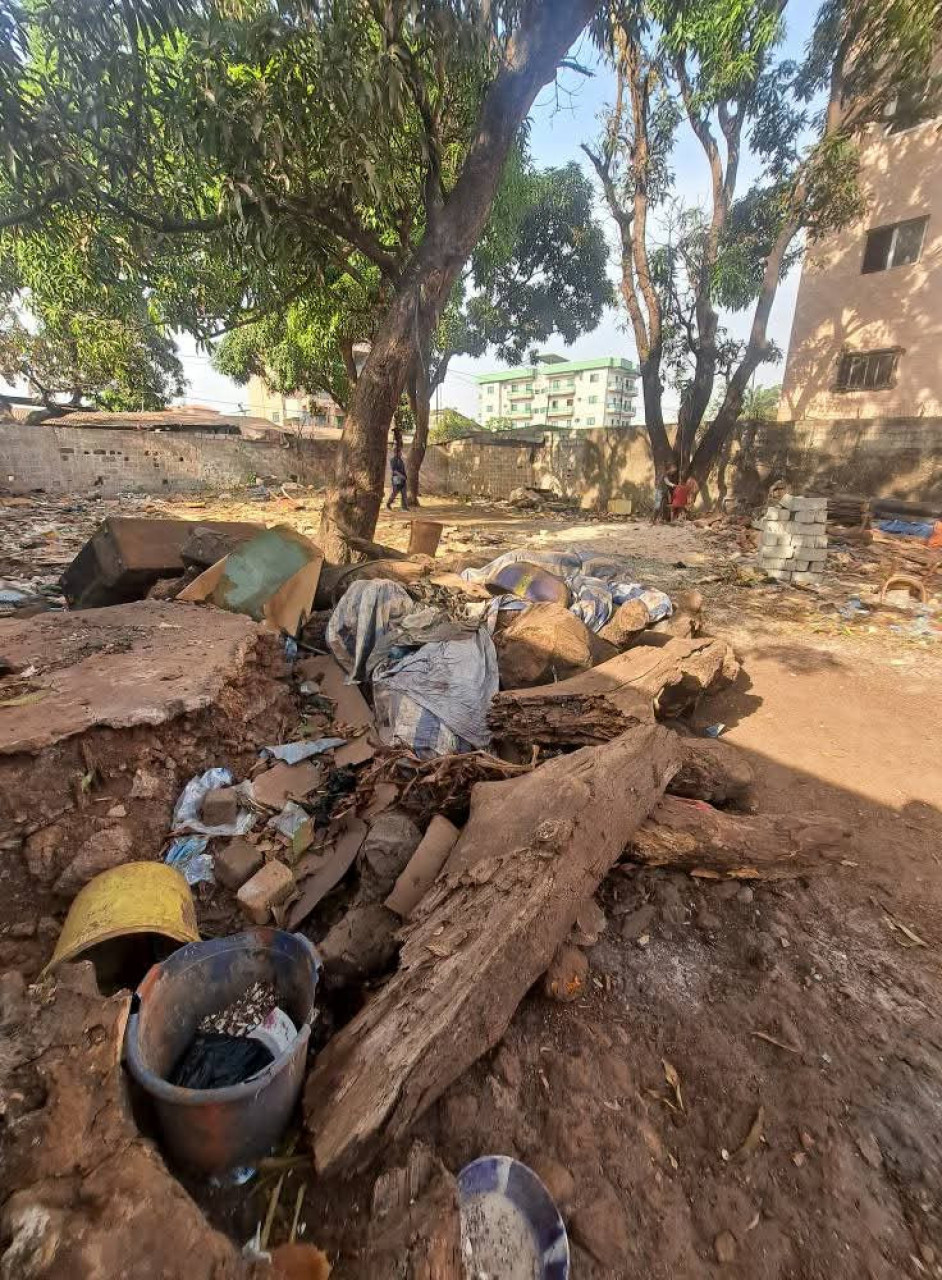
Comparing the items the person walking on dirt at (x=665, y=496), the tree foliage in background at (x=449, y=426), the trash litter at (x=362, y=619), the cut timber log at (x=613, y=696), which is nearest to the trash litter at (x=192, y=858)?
the cut timber log at (x=613, y=696)

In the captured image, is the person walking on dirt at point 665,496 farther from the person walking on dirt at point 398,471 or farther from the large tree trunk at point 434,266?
the large tree trunk at point 434,266

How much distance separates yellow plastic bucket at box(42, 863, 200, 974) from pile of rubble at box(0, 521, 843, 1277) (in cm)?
4

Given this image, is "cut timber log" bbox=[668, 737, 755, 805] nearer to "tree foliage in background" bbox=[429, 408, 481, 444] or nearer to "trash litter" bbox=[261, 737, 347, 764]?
"trash litter" bbox=[261, 737, 347, 764]

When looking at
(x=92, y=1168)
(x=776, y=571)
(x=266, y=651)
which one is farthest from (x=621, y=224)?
(x=92, y=1168)

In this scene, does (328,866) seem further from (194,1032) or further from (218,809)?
(194,1032)

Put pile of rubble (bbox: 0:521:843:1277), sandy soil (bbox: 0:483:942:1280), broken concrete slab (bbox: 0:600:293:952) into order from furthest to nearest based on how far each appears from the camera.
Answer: broken concrete slab (bbox: 0:600:293:952)
sandy soil (bbox: 0:483:942:1280)
pile of rubble (bbox: 0:521:843:1277)

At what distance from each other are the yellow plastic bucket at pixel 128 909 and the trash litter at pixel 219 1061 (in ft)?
0.91

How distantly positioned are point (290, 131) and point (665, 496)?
28.0ft

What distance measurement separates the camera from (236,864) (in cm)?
204

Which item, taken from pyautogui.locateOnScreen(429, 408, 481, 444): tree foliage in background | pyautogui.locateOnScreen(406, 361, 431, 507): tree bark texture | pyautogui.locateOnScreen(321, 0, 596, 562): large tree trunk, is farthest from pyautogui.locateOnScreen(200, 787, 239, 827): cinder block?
pyautogui.locateOnScreen(429, 408, 481, 444): tree foliage in background

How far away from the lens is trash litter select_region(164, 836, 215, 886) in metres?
2.01

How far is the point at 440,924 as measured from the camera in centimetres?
157

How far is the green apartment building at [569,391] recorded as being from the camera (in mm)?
49500

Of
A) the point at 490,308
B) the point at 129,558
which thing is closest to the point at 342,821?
the point at 129,558
